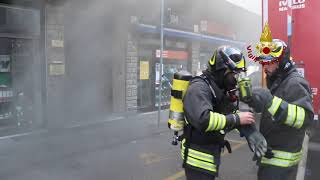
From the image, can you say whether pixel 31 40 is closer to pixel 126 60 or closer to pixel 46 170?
pixel 126 60

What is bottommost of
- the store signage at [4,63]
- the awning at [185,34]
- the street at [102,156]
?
the street at [102,156]

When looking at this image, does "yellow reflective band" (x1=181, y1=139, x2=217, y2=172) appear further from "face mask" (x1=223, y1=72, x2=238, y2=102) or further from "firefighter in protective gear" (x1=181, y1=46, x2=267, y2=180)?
"face mask" (x1=223, y1=72, x2=238, y2=102)

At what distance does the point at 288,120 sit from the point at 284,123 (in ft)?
0.13

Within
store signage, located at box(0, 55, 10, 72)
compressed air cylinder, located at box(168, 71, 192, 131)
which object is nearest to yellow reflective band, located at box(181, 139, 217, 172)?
compressed air cylinder, located at box(168, 71, 192, 131)

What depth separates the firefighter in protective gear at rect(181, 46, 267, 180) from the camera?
6.62 feet

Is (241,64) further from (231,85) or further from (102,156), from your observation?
(102,156)

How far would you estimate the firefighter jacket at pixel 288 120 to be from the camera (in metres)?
2.12

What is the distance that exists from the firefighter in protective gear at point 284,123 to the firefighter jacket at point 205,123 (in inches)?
10.7

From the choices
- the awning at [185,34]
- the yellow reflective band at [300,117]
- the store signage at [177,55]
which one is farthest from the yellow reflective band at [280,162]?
the store signage at [177,55]

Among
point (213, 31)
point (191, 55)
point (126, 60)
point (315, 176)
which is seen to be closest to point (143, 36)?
point (126, 60)

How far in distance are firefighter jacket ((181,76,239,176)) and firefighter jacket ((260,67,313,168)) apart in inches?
10.4

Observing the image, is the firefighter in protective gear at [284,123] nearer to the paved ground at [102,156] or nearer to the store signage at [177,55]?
the paved ground at [102,156]

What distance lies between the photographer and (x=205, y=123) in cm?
198

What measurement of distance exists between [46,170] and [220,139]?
120 inches
